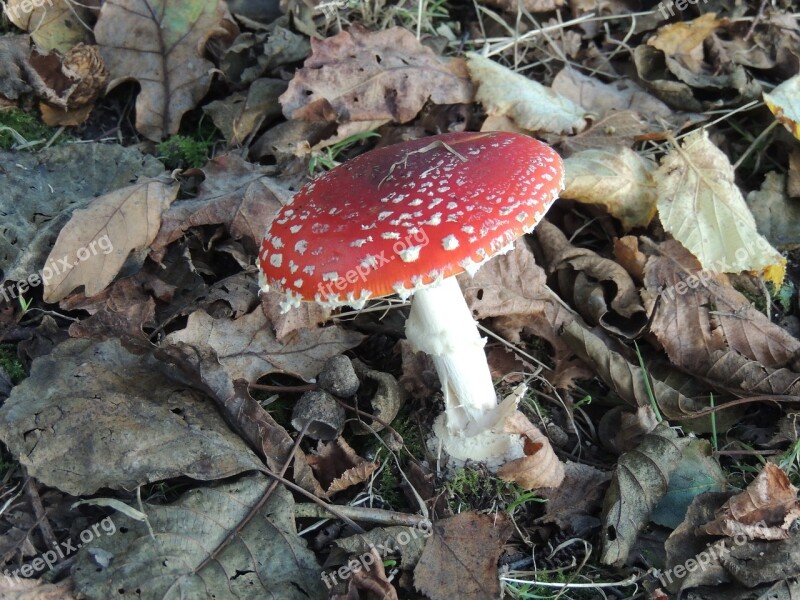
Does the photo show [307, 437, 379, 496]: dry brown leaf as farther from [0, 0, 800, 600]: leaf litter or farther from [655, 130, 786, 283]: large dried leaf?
[655, 130, 786, 283]: large dried leaf

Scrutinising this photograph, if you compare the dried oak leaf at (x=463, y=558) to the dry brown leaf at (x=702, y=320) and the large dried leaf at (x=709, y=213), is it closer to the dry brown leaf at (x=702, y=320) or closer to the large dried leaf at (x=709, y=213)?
the dry brown leaf at (x=702, y=320)

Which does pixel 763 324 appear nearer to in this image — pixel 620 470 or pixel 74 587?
pixel 620 470

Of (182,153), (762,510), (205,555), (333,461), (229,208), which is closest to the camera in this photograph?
(205,555)

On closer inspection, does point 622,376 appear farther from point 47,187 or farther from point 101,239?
point 47,187

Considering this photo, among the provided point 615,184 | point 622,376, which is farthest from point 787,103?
point 622,376

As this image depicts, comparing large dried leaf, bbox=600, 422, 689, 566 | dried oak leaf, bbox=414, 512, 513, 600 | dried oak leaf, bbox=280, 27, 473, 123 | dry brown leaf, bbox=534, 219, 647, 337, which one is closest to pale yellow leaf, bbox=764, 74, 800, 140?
dry brown leaf, bbox=534, 219, 647, 337

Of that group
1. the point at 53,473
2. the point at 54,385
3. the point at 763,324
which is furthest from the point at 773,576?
the point at 54,385

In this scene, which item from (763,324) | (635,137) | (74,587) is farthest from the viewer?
(635,137)
